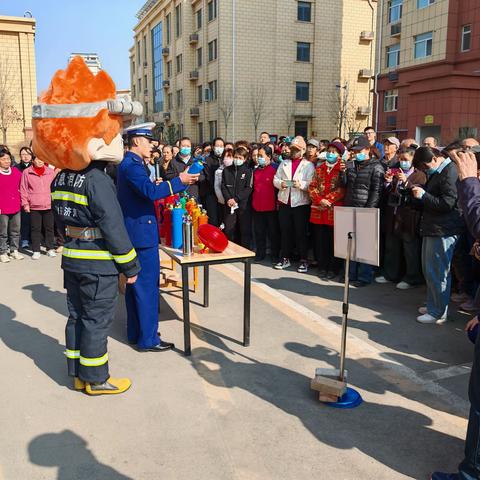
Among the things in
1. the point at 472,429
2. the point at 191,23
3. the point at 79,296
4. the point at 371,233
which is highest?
the point at 191,23

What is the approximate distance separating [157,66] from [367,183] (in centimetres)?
4565

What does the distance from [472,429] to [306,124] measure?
119 feet

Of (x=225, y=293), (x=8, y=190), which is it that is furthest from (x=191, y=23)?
(x=225, y=293)

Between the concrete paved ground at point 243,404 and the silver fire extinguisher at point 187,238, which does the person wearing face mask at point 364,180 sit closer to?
the concrete paved ground at point 243,404

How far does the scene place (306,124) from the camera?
123 feet

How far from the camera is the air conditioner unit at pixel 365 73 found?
38447 millimetres

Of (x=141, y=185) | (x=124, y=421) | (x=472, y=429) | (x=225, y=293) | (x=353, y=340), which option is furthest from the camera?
(x=225, y=293)

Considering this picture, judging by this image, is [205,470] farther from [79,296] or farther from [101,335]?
[79,296]

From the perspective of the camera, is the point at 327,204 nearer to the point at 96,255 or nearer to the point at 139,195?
the point at 139,195

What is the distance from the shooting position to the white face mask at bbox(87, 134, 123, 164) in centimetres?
→ 376

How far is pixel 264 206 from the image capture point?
8570 millimetres

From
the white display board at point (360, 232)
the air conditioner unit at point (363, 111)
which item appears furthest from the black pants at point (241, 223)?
the air conditioner unit at point (363, 111)

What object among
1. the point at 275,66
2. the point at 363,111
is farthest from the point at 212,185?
the point at 363,111

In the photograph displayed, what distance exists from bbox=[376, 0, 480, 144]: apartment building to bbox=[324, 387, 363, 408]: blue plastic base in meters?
18.8
